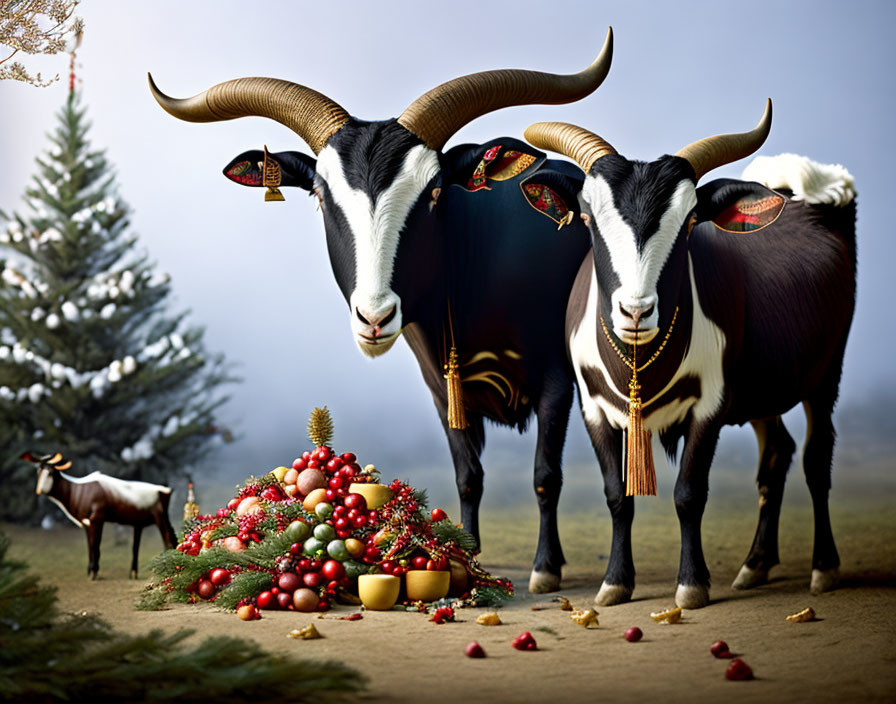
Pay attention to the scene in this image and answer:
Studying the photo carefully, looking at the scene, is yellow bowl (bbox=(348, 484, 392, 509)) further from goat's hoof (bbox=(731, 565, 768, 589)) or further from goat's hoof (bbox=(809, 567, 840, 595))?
goat's hoof (bbox=(809, 567, 840, 595))

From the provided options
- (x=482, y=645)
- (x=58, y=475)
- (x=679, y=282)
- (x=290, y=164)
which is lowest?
(x=482, y=645)

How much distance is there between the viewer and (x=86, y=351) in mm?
8883

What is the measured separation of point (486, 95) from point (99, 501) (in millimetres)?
3124

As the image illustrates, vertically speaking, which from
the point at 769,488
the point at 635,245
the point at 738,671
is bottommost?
the point at 738,671

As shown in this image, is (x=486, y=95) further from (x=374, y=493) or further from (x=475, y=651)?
(x=475, y=651)

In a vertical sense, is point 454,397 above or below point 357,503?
above

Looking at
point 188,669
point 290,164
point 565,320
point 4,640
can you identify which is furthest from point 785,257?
point 4,640

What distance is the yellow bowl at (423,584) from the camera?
432 cm

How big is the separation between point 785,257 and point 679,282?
129cm

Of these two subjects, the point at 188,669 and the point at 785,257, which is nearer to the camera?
the point at 188,669

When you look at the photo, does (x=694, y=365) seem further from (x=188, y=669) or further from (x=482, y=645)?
(x=188, y=669)

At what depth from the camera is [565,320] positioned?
503 cm

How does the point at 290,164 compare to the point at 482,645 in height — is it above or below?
above

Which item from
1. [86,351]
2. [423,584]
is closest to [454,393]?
[423,584]
